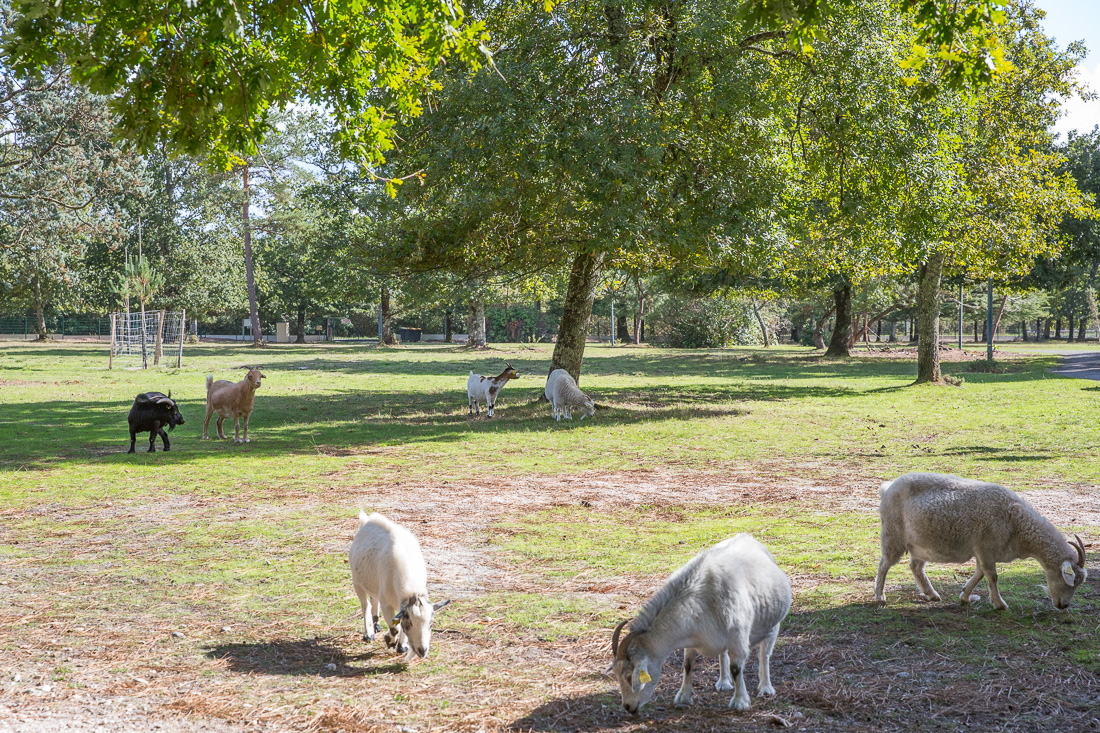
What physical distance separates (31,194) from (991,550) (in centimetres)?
3337

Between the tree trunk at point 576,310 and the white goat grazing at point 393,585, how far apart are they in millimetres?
15124

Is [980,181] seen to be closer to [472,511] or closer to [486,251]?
[486,251]

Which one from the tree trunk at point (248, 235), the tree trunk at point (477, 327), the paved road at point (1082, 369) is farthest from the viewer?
the tree trunk at point (248, 235)

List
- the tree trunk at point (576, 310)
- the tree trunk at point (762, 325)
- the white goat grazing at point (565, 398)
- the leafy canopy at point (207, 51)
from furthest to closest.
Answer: the tree trunk at point (762, 325), the tree trunk at point (576, 310), the white goat grazing at point (565, 398), the leafy canopy at point (207, 51)

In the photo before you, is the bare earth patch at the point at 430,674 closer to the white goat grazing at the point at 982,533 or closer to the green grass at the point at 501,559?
the green grass at the point at 501,559

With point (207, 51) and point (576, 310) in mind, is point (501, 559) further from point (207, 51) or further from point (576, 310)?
point (576, 310)

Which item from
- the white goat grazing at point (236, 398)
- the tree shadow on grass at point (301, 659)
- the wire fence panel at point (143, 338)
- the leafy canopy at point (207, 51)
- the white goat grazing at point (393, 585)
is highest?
the leafy canopy at point (207, 51)

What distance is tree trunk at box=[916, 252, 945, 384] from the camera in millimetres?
26159

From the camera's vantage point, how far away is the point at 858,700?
469 centimetres

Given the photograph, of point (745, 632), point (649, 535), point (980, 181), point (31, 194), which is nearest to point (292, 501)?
point (649, 535)

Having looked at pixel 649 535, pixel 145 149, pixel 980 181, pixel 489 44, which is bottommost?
pixel 649 535

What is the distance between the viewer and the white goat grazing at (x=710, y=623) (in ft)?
14.5

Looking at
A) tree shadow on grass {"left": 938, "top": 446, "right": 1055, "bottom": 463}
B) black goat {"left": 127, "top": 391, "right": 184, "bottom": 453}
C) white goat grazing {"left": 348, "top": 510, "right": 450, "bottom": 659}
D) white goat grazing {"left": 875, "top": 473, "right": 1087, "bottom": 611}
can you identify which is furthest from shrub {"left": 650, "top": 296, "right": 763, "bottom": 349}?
white goat grazing {"left": 348, "top": 510, "right": 450, "bottom": 659}

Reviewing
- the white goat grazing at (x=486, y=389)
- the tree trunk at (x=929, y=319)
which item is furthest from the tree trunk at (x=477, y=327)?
the white goat grazing at (x=486, y=389)
